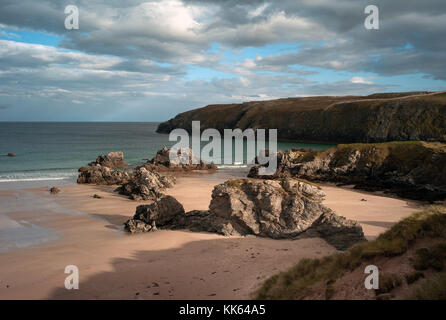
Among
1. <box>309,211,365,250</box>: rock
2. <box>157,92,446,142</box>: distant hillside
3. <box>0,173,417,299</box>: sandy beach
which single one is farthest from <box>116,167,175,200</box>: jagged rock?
<box>157,92,446,142</box>: distant hillside

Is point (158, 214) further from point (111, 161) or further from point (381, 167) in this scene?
point (111, 161)

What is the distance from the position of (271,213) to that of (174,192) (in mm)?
15408

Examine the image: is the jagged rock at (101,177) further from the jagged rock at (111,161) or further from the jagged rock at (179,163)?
the jagged rock at (111,161)

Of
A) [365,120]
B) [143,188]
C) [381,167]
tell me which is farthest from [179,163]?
[365,120]

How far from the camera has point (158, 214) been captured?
1961cm

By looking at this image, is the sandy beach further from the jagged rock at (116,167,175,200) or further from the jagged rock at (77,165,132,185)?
the jagged rock at (77,165,132,185)

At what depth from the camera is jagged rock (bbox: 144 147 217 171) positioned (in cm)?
4675

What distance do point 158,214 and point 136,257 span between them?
492 cm

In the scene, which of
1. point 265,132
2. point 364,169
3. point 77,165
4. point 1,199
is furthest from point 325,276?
point 265,132

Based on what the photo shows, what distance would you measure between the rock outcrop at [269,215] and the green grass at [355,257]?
584 cm

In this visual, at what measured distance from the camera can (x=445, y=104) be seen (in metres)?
80.9

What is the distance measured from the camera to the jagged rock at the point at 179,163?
46.8 meters

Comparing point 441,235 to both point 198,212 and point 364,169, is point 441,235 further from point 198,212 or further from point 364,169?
point 364,169

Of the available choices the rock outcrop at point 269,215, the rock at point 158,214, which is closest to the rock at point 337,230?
the rock outcrop at point 269,215
